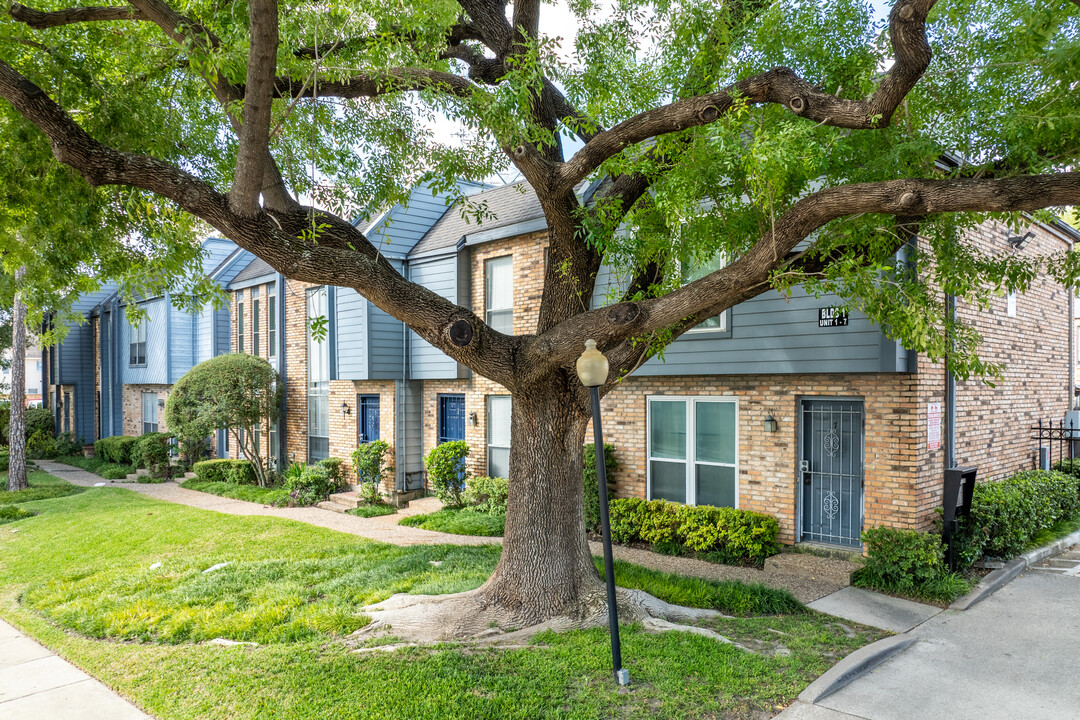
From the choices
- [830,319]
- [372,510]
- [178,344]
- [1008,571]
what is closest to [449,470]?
[372,510]

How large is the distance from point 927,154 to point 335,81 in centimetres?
581

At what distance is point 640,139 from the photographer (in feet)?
21.0

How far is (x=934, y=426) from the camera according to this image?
8.88 m

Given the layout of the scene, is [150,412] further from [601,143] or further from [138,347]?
[601,143]

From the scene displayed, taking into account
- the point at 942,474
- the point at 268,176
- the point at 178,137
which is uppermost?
the point at 178,137

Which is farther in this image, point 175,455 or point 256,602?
point 175,455

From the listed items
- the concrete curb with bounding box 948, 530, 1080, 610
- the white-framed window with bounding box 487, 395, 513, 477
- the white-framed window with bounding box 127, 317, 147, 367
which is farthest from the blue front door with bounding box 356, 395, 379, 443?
the white-framed window with bounding box 127, 317, 147, 367

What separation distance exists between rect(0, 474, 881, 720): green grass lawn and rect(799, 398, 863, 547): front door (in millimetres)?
2280

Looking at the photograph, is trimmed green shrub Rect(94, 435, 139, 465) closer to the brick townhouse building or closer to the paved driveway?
the brick townhouse building

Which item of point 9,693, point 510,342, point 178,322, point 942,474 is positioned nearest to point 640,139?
point 510,342

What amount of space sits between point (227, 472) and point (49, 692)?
13.7 metres

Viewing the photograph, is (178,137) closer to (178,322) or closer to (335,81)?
(335,81)

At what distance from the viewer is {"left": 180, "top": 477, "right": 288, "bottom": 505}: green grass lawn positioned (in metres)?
15.5

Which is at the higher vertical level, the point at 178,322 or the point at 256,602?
the point at 178,322
